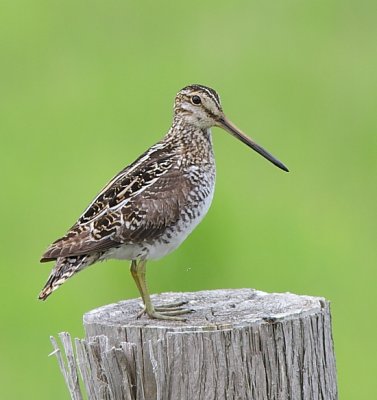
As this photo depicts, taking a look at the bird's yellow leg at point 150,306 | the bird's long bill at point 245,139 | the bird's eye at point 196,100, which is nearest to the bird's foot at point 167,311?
the bird's yellow leg at point 150,306

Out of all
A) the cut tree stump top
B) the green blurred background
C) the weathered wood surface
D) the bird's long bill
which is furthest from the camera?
the green blurred background

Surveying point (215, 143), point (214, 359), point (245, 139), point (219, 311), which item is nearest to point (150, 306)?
point (219, 311)

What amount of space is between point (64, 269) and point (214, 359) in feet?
4.27

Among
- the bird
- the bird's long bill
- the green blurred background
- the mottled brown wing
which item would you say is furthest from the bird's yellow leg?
the green blurred background

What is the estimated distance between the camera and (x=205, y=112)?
25.1 feet

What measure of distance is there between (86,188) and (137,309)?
5484 millimetres

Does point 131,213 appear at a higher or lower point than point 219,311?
higher

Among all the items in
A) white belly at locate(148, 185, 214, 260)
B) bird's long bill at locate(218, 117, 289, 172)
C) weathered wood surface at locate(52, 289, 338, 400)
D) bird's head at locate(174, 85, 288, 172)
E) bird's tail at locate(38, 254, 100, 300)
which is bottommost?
weathered wood surface at locate(52, 289, 338, 400)

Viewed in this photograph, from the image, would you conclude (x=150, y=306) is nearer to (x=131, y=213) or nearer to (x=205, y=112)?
(x=131, y=213)

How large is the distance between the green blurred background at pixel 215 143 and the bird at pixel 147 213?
2949 millimetres

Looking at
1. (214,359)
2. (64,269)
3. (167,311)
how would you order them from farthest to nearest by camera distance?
(64,269) → (167,311) → (214,359)

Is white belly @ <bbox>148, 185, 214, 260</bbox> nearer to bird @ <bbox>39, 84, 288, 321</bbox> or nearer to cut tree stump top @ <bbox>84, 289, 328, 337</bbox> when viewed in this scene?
bird @ <bbox>39, 84, 288, 321</bbox>

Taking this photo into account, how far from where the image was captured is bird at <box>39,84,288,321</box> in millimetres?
6855

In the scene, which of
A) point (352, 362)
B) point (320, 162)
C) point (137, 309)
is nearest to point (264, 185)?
point (320, 162)
